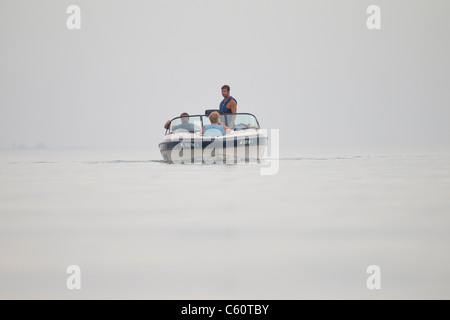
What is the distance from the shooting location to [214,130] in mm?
18344

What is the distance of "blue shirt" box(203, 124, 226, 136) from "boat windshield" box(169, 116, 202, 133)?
1.38 metres

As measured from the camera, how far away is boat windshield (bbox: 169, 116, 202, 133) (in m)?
19.9

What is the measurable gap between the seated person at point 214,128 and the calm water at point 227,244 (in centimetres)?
818

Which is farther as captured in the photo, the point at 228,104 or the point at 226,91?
the point at 228,104

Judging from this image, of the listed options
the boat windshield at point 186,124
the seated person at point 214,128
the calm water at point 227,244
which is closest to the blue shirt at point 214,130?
the seated person at point 214,128

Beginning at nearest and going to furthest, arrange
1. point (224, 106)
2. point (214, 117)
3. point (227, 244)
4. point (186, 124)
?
point (227, 244)
point (214, 117)
point (186, 124)
point (224, 106)

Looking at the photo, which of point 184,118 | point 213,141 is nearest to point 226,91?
point 184,118

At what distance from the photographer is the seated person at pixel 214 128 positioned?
18344 mm

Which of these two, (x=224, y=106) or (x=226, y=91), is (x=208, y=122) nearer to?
(x=224, y=106)

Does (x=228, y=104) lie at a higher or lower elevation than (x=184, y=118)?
higher

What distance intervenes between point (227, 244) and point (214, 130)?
42.6 feet
